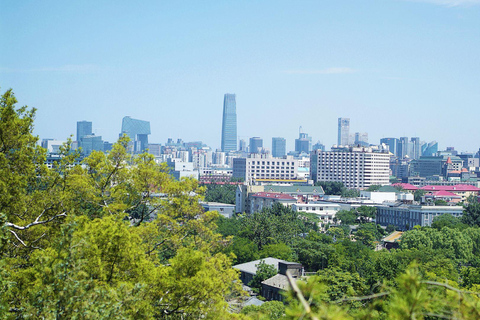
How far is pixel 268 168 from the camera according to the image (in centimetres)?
11444

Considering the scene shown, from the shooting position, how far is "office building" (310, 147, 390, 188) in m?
100

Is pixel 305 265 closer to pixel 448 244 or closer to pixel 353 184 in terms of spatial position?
pixel 448 244

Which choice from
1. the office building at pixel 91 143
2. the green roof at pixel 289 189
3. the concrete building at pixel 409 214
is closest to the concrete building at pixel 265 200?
the green roof at pixel 289 189

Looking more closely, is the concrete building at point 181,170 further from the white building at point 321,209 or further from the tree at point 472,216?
the tree at point 472,216

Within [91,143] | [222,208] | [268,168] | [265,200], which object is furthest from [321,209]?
[91,143]

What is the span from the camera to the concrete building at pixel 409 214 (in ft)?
163

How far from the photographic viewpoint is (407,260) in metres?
27.8

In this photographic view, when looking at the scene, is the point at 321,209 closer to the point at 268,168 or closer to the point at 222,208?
the point at 222,208

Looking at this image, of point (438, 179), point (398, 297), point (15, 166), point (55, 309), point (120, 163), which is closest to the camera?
point (398, 297)

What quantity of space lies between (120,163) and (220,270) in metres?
2.95

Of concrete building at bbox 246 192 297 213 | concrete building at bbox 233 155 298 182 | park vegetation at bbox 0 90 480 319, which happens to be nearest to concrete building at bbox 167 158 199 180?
concrete building at bbox 233 155 298 182

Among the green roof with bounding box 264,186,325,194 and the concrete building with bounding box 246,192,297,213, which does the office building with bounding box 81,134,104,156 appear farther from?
the concrete building with bounding box 246,192,297,213

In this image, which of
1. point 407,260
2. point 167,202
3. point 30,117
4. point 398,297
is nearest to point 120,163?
point 167,202

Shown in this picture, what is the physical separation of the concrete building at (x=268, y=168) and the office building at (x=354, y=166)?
8.78 meters
